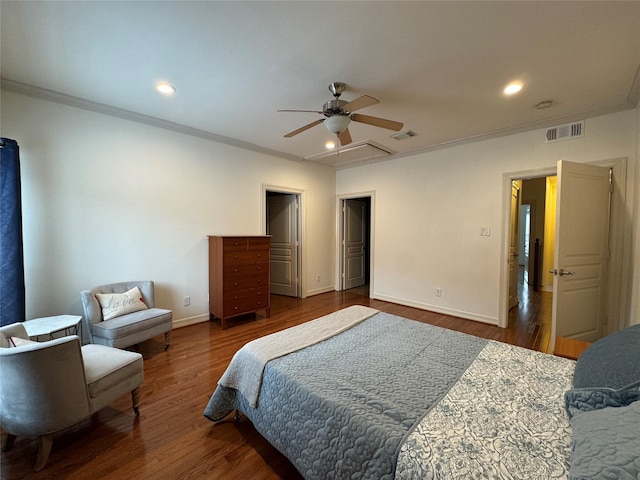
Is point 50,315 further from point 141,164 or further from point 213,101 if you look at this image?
point 213,101

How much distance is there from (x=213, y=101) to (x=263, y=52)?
1052mm

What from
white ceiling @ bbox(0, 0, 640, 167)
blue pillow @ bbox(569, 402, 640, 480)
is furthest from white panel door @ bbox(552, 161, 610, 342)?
blue pillow @ bbox(569, 402, 640, 480)

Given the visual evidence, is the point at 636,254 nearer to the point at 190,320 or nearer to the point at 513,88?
the point at 513,88

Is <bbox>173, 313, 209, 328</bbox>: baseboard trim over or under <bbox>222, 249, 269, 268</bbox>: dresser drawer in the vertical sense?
under

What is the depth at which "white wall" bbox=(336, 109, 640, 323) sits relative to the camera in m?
2.96

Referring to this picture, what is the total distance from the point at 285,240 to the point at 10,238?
3.64 m

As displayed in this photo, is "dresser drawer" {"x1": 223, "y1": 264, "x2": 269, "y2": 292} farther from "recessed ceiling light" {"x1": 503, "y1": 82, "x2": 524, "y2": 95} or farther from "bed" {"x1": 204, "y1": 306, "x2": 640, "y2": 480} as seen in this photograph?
"recessed ceiling light" {"x1": 503, "y1": 82, "x2": 524, "y2": 95}

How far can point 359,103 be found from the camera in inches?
83.7

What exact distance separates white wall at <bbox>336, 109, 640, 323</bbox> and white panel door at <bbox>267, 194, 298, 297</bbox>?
1.55 metres

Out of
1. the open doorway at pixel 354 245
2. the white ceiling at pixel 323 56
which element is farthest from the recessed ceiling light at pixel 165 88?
the open doorway at pixel 354 245

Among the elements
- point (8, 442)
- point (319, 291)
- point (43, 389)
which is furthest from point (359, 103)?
point (319, 291)

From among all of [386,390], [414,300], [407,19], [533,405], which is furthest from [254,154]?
[533,405]

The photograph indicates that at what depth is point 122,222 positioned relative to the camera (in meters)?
3.09

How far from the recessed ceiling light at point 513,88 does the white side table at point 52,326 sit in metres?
4.55
